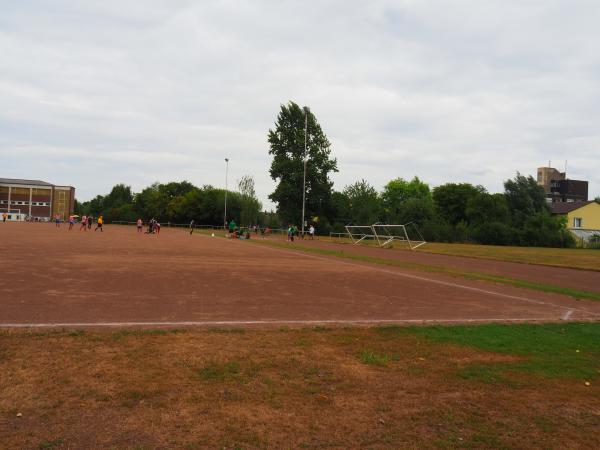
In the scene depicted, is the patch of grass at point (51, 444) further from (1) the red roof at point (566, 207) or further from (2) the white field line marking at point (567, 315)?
(1) the red roof at point (566, 207)

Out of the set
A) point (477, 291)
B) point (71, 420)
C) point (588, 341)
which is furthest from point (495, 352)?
point (477, 291)

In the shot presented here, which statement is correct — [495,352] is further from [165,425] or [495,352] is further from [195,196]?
[195,196]

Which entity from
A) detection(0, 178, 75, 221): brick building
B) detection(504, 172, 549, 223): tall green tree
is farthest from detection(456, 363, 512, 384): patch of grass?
detection(0, 178, 75, 221): brick building

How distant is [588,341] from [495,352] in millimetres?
1995

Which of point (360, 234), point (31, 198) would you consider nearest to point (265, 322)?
point (360, 234)

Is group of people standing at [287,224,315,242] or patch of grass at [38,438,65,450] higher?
group of people standing at [287,224,315,242]

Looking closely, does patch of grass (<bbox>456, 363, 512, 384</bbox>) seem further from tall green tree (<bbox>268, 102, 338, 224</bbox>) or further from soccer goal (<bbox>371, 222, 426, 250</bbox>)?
tall green tree (<bbox>268, 102, 338, 224</bbox>)

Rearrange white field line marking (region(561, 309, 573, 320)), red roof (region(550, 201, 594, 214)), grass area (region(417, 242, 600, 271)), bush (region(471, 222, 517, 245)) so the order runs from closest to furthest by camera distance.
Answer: white field line marking (region(561, 309, 573, 320))
grass area (region(417, 242, 600, 271))
bush (region(471, 222, 517, 245))
red roof (region(550, 201, 594, 214))

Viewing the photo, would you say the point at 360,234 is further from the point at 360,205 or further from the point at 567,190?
the point at 567,190

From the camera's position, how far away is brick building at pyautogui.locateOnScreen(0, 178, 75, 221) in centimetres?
13138

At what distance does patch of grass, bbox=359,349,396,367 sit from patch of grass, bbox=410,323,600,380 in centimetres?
97

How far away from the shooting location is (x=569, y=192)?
414 feet

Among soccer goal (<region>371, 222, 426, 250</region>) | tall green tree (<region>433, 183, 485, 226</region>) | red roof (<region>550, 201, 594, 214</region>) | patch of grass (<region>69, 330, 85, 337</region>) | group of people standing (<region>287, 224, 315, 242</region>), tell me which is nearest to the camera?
patch of grass (<region>69, 330, 85, 337</region>)

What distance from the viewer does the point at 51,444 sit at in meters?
3.70
